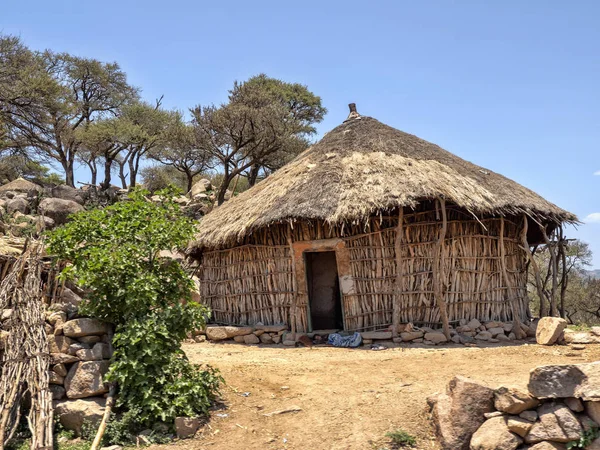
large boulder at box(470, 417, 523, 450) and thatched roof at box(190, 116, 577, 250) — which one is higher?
thatched roof at box(190, 116, 577, 250)

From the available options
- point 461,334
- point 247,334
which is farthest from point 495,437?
point 247,334

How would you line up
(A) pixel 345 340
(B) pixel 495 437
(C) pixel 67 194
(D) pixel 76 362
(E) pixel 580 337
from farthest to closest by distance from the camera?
1. (C) pixel 67 194
2. (A) pixel 345 340
3. (E) pixel 580 337
4. (D) pixel 76 362
5. (B) pixel 495 437

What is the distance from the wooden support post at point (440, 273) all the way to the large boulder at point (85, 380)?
5.99 m

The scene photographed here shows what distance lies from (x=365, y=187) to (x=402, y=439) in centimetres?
562

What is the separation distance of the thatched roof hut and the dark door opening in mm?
1577

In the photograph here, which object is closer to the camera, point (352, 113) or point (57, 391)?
point (57, 391)

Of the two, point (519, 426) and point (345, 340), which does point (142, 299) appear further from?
point (345, 340)

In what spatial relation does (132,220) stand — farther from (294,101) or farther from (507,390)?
(294,101)

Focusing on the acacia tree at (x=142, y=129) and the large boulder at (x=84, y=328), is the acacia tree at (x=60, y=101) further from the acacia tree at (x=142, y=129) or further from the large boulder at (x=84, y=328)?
→ the large boulder at (x=84, y=328)

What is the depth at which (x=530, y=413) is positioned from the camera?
449 centimetres

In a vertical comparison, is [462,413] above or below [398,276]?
below

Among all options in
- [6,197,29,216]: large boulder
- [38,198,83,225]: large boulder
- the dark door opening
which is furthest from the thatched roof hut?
[6,197,29,216]: large boulder

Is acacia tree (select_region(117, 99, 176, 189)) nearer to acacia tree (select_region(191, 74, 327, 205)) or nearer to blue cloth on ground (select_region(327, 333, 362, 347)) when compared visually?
acacia tree (select_region(191, 74, 327, 205))

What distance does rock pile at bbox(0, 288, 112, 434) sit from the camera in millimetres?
5152
